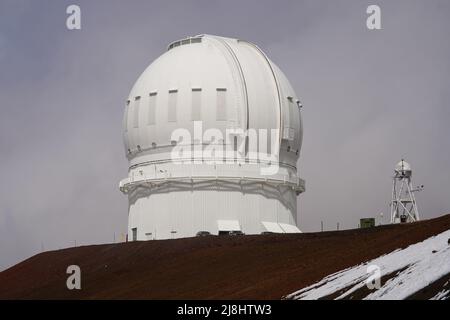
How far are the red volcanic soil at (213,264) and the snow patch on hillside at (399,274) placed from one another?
2.63 feet

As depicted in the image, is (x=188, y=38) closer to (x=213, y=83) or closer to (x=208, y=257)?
(x=213, y=83)

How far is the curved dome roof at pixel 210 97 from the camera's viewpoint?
4269cm

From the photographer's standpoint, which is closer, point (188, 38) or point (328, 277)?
point (328, 277)

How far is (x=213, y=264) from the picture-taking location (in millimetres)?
30656

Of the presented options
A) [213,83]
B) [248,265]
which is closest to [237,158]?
[213,83]

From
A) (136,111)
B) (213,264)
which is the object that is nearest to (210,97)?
(136,111)

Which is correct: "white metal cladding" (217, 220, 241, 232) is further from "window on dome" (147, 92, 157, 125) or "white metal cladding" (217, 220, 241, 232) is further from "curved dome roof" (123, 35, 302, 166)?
"window on dome" (147, 92, 157, 125)

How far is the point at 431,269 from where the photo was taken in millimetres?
19672

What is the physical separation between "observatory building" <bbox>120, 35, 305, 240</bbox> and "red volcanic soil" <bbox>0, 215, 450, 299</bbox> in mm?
4691

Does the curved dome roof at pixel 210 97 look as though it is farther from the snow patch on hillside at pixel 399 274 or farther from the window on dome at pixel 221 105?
the snow patch on hillside at pixel 399 274

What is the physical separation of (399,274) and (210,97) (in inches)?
934

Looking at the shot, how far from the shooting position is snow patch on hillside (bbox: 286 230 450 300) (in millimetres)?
19078

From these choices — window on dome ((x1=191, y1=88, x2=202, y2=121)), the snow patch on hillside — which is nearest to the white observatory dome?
window on dome ((x1=191, y1=88, x2=202, y2=121))

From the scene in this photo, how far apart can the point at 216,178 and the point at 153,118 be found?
4811mm
